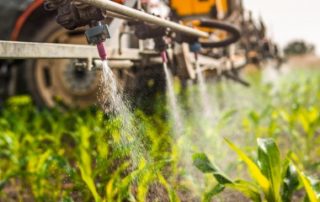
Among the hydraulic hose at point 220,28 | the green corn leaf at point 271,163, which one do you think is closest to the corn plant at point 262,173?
the green corn leaf at point 271,163

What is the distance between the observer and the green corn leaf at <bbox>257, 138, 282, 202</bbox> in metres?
1.77

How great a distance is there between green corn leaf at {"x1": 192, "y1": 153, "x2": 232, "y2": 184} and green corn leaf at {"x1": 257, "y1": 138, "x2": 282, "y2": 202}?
15cm

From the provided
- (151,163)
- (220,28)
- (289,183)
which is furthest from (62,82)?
(289,183)

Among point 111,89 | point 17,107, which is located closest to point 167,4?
point 17,107

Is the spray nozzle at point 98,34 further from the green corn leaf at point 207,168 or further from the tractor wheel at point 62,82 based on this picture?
the tractor wheel at point 62,82

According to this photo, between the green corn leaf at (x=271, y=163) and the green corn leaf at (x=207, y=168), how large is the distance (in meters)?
0.15

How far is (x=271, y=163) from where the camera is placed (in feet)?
5.85

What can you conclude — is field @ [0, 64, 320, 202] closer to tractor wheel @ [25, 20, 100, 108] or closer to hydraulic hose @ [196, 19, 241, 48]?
tractor wheel @ [25, 20, 100, 108]

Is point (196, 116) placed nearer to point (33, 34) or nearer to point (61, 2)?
point (33, 34)

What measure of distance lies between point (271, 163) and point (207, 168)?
0.25m

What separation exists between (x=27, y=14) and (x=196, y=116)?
1.69m

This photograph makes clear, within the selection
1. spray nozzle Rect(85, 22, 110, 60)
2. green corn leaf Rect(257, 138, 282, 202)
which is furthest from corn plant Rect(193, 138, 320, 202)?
spray nozzle Rect(85, 22, 110, 60)

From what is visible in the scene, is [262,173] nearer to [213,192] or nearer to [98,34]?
[213,192]

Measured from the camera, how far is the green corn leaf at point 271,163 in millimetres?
1769
